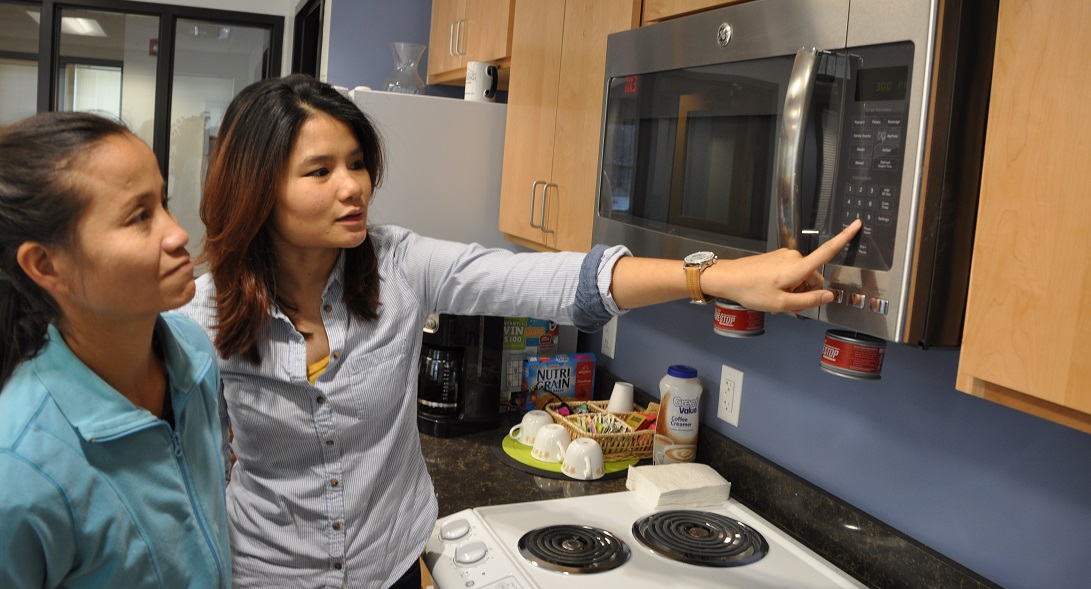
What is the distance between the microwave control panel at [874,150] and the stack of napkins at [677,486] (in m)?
0.74

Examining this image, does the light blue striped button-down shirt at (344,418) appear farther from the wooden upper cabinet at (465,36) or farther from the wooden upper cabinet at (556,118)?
the wooden upper cabinet at (465,36)

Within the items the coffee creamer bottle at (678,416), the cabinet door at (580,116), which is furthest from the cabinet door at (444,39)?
the coffee creamer bottle at (678,416)

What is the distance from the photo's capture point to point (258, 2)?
4449 mm

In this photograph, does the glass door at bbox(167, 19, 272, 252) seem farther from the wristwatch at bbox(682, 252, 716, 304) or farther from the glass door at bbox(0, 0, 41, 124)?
the wristwatch at bbox(682, 252, 716, 304)

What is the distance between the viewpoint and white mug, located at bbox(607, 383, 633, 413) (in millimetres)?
2059

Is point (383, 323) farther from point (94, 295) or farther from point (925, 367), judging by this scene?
point (925, 367)

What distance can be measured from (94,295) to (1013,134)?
0.92 meters

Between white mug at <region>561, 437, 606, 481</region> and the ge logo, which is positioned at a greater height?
the ge logo

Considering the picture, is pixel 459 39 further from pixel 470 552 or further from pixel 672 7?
pixel 470 552

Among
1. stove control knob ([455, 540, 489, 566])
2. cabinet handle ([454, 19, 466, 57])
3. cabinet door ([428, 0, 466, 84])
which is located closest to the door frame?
cabinet door ([428, 0, 466, 84])

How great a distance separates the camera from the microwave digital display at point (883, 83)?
3.17 ft

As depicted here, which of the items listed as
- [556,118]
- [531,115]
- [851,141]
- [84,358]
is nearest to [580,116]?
[556,118]

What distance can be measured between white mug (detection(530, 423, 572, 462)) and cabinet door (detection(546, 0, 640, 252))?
41cm

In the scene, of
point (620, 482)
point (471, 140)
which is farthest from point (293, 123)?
point (471, 140)
